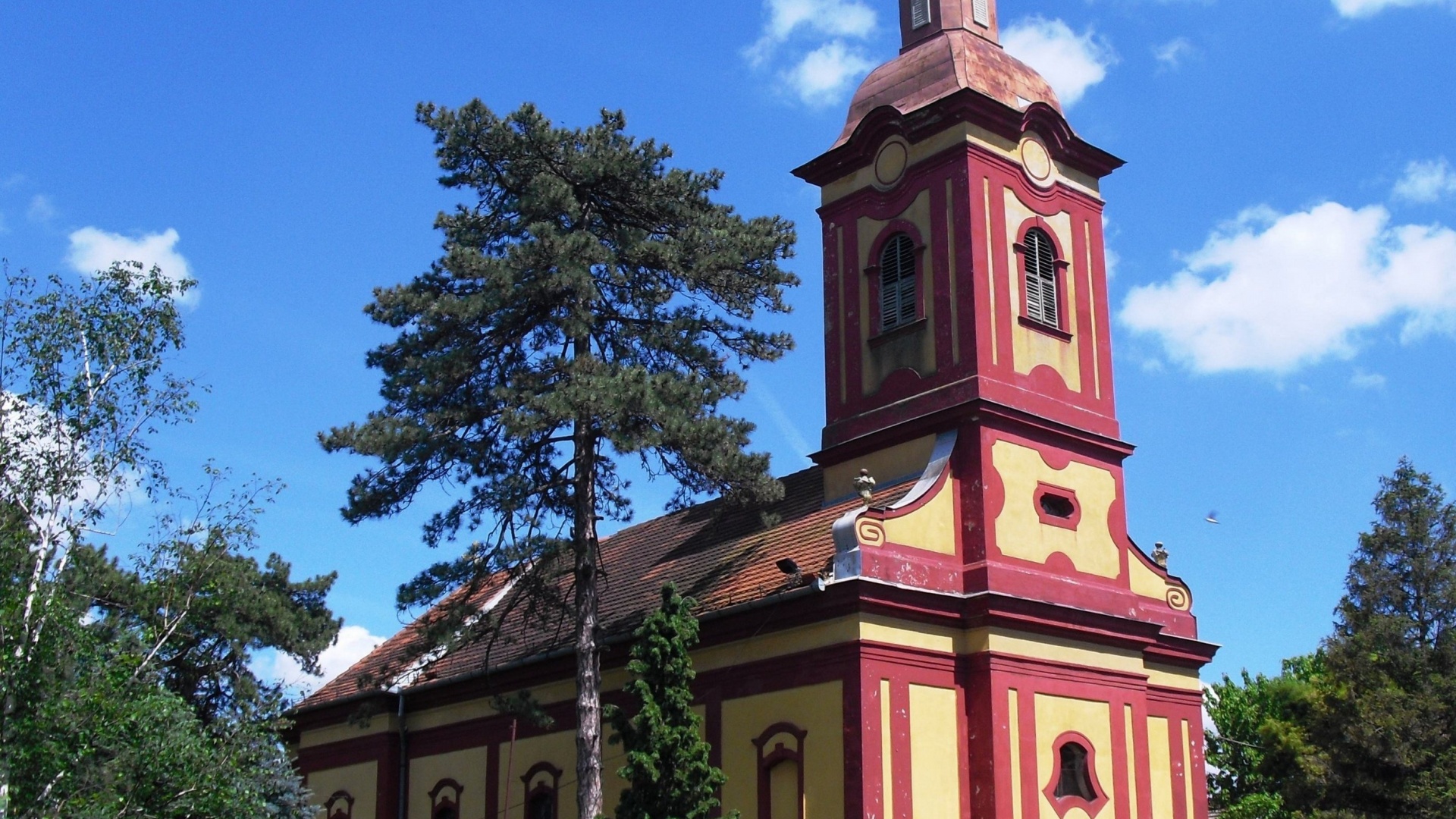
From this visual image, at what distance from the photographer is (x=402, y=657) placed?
22.2 metres

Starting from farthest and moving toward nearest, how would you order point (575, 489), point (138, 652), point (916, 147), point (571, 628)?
point (571, 628), point (916, 147), point (575, 489), point (138, 652)

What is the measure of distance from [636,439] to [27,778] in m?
9.01

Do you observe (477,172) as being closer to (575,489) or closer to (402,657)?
(575,489)

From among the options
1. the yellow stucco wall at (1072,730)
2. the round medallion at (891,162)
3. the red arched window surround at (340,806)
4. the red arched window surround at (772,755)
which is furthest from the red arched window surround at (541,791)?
the round medallion at (891,162)

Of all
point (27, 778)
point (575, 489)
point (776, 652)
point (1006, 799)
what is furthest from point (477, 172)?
point (1006, 799)

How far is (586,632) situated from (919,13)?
12554mm

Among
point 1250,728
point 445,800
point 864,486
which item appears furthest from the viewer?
point 1250,728

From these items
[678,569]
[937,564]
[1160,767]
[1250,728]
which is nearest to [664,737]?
[937,564]

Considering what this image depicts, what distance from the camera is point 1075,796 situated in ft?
71.6

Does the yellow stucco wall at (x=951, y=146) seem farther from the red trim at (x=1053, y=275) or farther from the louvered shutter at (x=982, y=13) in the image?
the louvered shutter at (x=982, y=13)

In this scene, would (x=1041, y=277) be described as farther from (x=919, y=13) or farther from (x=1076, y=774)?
(x=1076, y=774)

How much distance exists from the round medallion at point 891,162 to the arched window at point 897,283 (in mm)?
1012

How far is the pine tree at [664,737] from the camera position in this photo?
18531 mm

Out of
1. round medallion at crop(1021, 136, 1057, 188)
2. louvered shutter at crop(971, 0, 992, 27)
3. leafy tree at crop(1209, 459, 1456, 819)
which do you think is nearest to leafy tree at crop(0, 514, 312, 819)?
round medallion at crop(1021, 136, 1057, 188)
